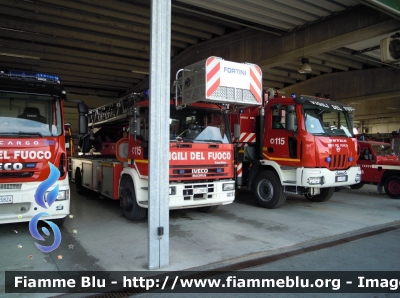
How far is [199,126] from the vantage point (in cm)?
695

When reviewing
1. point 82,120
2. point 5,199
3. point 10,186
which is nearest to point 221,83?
point 82,120

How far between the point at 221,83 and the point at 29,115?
3.47 m

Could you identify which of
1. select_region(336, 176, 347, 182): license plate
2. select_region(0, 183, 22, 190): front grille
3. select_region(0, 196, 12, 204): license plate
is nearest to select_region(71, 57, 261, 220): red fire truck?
select_region(0, 183, 22, 190): front grille

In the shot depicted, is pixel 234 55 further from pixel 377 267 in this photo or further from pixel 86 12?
pixel 377 267

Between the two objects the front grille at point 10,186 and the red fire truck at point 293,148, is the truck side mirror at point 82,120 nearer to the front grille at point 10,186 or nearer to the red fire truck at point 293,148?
the front grille at point 10,186

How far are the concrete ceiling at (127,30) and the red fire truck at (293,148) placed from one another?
279 cm

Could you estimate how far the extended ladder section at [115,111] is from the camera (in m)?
7.79

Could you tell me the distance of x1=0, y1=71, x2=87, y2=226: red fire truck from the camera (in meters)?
5.36

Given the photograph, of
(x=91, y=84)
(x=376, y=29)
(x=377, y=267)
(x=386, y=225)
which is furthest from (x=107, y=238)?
(x=91, y=84)

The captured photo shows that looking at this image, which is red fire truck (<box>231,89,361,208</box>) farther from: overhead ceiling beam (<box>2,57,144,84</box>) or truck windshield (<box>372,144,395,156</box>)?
overhead ceiling beam (<box>2,57,144,84</box>)

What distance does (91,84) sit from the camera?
66.3 feet

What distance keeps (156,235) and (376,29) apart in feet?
28.8

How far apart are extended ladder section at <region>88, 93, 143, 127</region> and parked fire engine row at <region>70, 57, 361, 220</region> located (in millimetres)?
28

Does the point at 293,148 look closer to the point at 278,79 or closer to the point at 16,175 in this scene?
the point at 16,175
